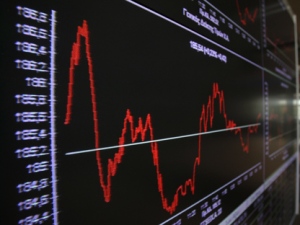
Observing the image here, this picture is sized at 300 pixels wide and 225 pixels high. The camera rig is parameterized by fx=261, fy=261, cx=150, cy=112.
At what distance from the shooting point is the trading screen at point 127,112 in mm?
315

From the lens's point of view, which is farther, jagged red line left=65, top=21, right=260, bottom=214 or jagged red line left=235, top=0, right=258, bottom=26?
jagged red line left=235, top=0, right=258, bottom=26

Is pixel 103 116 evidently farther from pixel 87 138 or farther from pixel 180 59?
pixel 180 59

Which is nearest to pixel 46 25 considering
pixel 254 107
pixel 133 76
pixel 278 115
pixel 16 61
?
pixel 16 61

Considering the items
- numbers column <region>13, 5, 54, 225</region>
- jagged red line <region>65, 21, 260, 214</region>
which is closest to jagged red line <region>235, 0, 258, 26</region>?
jagged red line <region>65, 21, 260, 214</region>

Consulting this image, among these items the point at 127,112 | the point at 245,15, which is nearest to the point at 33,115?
the point at 127,112

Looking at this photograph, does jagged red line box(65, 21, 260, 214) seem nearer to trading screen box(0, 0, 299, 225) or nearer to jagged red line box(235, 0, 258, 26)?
trading screen box(0, 0, 299, 225)

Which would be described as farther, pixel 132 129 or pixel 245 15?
pixel 245 15

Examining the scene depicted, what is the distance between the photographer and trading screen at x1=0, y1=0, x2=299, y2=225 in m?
0.32

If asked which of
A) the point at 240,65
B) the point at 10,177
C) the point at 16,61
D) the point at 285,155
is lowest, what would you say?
the point at 285,155

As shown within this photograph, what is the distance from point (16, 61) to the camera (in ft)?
1.00

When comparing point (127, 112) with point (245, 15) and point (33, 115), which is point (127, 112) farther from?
point (245, 15)

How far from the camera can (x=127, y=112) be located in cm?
46

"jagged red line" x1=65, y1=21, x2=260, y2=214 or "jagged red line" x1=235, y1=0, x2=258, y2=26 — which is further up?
"jagged red line" x1=235, y1=0, x2=258, y2=26

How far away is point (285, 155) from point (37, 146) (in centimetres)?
146
